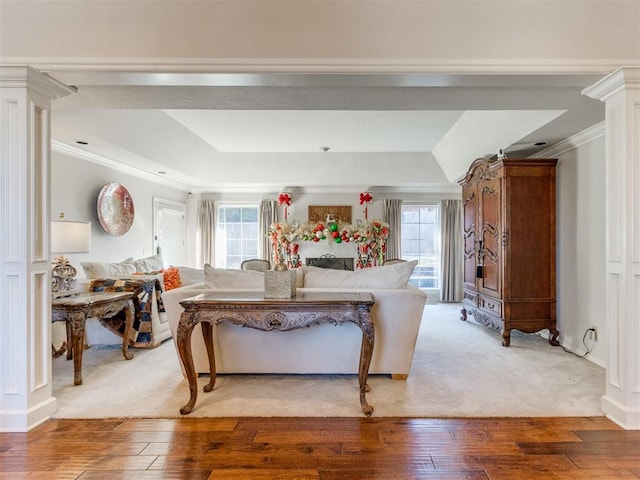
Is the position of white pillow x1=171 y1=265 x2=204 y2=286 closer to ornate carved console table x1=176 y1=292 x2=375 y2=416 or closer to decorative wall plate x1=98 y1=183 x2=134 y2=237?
ornate carved console table x1=176 y1=292 x2=375 y2=416

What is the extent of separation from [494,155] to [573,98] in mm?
1903

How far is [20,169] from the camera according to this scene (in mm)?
2174

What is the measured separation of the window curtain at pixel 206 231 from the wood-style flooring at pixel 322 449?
5.33 metres

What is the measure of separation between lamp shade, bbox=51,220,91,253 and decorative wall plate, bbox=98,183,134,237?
1.57 meters

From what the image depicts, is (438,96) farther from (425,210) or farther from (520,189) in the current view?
(425,210)

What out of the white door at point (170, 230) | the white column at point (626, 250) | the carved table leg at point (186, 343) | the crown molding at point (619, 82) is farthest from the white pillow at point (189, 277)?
the crown molding at point (619, 82)

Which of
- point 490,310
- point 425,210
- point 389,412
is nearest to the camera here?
point 389,412

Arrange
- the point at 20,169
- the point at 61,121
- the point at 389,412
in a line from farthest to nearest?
the point at 61,121, the point at 389,412, the point at 20,169

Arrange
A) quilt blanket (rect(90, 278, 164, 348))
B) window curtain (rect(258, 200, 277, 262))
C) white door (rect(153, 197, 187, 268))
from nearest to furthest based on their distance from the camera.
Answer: quilt blanket (rect(90, 278, 164, 348)), white door (rect(153, 197, 187, 268)), window curtain (rect(258, 200, 277, 262))

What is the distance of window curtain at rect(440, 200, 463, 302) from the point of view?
22.9 ft

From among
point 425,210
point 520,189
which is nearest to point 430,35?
point 520,189

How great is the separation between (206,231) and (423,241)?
4723 millimetres

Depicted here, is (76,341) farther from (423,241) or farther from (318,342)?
(423,241)

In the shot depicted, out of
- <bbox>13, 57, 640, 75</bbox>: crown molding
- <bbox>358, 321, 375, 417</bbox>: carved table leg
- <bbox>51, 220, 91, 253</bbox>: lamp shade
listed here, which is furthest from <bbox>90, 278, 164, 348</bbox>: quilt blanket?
<bbox>358, 321, 375, 417</bbox>: carved table leg
